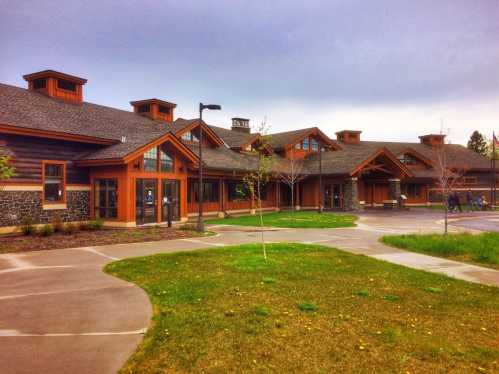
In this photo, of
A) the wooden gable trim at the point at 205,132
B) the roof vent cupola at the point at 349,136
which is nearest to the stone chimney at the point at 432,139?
the roof vent cupola at the point at 349,136

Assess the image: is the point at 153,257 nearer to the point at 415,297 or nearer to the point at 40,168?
the point at 415,297

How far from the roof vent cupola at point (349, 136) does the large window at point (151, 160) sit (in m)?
33.8

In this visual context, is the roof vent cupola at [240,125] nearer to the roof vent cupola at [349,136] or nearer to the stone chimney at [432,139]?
the roof vent cupola at [349,136]

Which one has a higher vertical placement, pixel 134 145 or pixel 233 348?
pixel 134 145

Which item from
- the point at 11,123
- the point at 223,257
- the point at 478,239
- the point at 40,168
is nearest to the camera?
the point at 223,257

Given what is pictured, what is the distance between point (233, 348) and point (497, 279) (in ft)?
22.4

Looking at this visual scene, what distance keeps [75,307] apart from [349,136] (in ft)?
156

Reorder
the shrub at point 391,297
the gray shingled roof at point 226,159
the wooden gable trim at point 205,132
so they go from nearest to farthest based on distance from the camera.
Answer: the shrub at point 391,297
the gray shingled roof at point 226,159
the wooden gable trim at point 205,132

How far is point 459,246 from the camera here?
12281mm

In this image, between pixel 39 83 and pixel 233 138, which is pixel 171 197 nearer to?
pixel 39 83

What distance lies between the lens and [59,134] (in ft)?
60.7

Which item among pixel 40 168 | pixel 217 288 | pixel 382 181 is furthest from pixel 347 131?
pixel 217 288

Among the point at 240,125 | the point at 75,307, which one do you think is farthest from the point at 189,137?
the point at 75,307

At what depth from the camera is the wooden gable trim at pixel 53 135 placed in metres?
16.6
